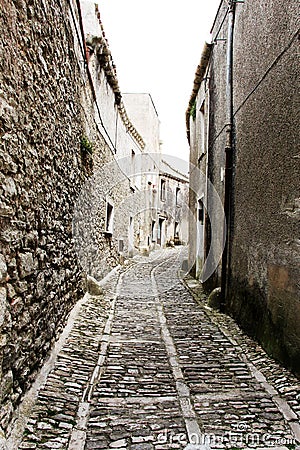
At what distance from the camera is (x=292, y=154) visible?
373 centimetres

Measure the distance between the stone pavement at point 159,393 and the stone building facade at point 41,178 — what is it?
283 millimetres

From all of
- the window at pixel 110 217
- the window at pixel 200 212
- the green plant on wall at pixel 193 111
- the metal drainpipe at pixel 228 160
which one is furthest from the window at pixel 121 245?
the metal drainpipe at pixel 228 160

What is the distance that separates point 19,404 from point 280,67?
3.84 m

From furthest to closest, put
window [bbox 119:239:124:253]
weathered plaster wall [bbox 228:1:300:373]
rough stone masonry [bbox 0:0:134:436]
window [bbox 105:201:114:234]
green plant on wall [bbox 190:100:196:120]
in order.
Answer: window [bbox 119:239:124:253]
green plant on wall [bbox 190:100:196:120]
window [bbox 105:201:114:234]
weathered plaster wall [bbox 228:1:300:373]
rough stone masonry [bbox 0:0:134:436]

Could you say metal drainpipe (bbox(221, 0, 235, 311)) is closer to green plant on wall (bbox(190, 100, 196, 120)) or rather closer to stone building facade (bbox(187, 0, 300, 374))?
stone building facade (bbox(187, 0, 300, 374))

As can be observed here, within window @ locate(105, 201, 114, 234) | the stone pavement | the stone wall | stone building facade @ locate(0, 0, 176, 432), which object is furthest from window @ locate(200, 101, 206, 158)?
the stone pavement

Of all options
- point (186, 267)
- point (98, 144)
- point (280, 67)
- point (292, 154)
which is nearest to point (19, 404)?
point (292, 154)

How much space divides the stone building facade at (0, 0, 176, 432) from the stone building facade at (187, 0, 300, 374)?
2273 millimetres

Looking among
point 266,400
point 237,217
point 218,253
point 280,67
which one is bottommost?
point 266,400

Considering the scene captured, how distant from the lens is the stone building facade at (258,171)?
147 inches

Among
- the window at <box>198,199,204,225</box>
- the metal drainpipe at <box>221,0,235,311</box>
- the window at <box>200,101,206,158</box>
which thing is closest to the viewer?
the metal drainpipe at <box>221,0,235,311</box>

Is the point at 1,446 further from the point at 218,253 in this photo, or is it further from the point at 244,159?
the point at 218,253

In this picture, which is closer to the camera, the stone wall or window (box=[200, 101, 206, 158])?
the stone wall

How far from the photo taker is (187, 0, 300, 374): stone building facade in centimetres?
374
